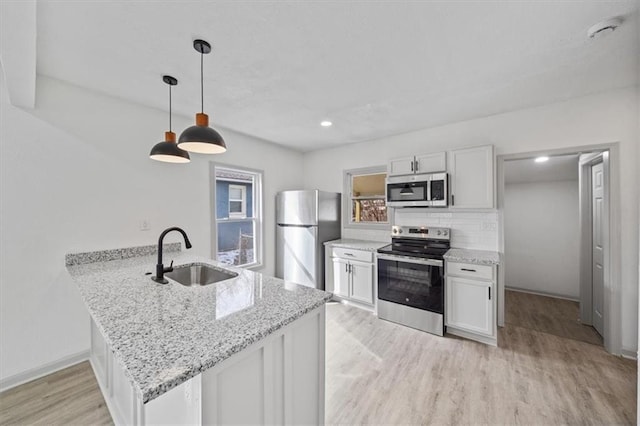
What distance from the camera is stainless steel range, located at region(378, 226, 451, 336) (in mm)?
2799

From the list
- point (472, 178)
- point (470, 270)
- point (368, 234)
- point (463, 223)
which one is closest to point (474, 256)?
point (470, 270)

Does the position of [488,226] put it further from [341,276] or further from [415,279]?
[341,276]

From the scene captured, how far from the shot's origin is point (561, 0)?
137 cm

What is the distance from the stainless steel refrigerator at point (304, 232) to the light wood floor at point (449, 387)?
1350 millimetres

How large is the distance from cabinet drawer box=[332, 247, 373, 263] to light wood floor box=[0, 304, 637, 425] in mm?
1077

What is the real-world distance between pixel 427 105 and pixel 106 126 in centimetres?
334

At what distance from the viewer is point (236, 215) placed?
12.7 ft

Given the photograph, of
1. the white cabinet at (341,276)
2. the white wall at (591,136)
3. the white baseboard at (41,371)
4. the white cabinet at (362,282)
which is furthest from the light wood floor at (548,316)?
the white baseboard at (41,371)

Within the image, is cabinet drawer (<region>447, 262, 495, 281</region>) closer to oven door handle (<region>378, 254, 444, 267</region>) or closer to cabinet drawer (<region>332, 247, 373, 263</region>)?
oven door handle (<region>378, 254, 444, 267</region>)

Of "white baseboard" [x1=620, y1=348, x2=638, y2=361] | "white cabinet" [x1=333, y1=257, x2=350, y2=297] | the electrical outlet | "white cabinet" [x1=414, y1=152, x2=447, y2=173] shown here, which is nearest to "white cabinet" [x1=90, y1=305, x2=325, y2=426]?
"white cabinet" [x1=333, y1=257, x2=350, y2=297]

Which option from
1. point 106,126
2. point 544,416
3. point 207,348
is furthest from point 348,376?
point 106,126

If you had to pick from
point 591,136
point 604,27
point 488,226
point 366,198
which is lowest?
point 488,226

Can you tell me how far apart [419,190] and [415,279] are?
1.13 m

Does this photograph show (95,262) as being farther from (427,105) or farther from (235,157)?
(427,105)
